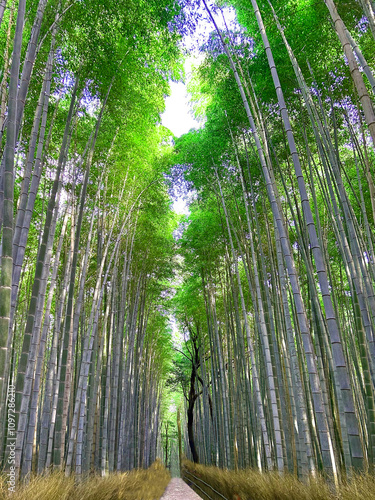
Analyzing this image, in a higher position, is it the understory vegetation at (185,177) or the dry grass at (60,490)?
the understory vegetation at (185,177)

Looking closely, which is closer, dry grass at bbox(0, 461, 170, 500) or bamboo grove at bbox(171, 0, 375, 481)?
dry grass at bbox(0, 461, 170, 500)

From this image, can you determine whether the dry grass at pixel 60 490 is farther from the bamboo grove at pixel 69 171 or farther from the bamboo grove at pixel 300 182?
the bamboo grove at pixel 300 182

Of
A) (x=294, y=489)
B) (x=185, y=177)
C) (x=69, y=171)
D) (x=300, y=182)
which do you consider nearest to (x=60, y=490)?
(x=294, y=489)

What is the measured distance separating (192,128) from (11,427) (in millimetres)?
6053

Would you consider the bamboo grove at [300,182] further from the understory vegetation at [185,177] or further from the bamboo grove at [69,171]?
the bamboo grove at [69,171]

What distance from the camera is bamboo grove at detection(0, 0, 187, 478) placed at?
85.3 inches

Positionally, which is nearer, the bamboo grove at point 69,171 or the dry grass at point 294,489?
the dry grass at point 294,489

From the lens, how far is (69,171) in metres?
4.48

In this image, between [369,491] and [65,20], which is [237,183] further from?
[369,491]

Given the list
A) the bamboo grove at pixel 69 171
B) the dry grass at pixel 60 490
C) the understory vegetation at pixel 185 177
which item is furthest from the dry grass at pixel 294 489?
the bamboo grove at pixel 69 171

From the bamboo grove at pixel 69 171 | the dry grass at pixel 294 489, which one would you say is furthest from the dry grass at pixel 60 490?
the dry grass at pixel 294 489

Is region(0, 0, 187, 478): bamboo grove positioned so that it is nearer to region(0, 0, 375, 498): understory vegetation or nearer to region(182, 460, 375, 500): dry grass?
region(0, 0, 375, 498): understory vegetation

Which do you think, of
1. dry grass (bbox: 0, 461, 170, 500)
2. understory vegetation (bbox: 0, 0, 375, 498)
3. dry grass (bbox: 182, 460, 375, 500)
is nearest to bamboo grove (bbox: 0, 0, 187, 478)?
understory vegetation (bbox: 0, 0, 375, 498)

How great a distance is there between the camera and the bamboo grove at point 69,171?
217 cm
